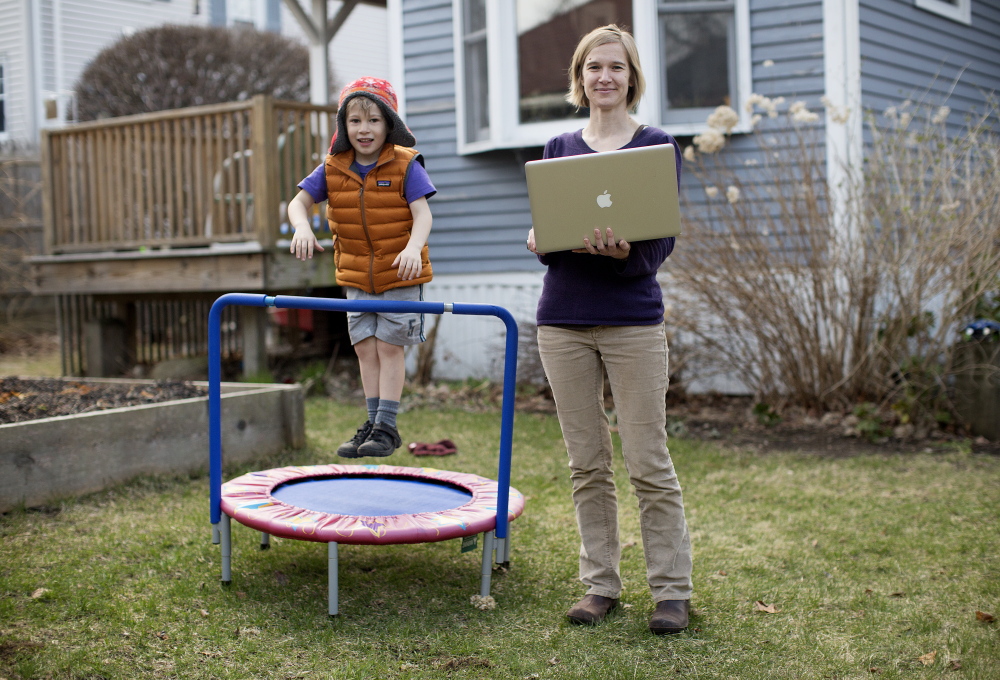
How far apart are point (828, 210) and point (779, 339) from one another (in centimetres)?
90

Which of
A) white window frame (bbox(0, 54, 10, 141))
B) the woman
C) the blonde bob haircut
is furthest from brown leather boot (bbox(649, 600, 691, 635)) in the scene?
white window frame (bbox(0, 54, 10, 141))

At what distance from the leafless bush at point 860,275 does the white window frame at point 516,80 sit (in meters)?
1.37

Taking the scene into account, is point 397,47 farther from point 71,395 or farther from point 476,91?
point 71,395

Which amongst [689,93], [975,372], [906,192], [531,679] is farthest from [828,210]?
[531,679]

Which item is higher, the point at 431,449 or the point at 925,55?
the point at 925,55

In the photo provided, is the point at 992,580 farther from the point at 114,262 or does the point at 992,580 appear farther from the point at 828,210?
the point at 114,262

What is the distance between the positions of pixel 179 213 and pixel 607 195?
587cm

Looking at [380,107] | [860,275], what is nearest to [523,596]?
[380,107]

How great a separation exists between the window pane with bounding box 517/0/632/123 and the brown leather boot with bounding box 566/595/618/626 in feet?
17.8

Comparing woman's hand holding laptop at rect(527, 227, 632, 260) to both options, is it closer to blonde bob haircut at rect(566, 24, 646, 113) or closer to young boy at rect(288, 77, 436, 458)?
blonde bob haircut at rect(566, 24, 646, 113)

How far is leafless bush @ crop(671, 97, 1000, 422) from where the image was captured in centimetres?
578

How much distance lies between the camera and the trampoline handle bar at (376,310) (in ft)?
9.50

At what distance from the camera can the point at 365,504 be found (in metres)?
3.49

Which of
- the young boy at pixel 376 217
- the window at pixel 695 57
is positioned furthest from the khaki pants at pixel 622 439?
the window at pixel 695 57
